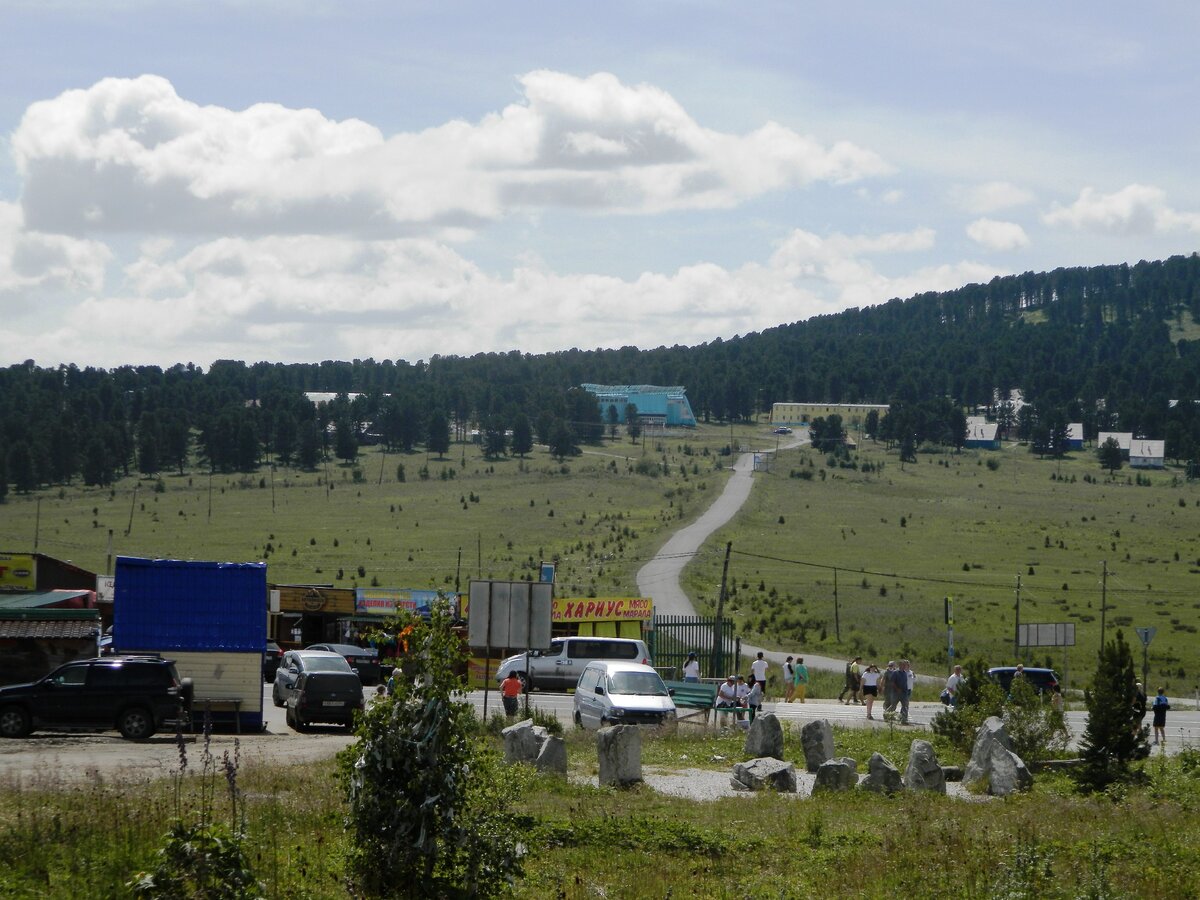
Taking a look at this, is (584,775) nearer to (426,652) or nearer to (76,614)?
(426,652)

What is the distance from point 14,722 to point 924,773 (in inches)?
589

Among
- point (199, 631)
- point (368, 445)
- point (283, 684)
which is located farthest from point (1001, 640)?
point (368, 445)

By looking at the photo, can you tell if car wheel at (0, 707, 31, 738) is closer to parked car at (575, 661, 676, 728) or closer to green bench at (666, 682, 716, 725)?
parked car at (575, 661, 676, 728)

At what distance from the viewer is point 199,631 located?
2425cm

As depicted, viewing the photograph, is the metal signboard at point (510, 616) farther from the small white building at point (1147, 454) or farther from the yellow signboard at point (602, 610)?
the small white building at point (1147, 454)

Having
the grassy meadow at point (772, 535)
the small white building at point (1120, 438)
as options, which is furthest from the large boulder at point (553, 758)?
the small white building at point (1120, 438)

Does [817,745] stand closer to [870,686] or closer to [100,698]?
[870,686]

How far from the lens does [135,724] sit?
21906 mm

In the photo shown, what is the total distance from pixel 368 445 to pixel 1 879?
509ft

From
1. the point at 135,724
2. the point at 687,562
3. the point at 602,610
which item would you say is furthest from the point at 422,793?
the point at 687,562

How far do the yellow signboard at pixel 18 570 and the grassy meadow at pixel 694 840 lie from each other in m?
31.1

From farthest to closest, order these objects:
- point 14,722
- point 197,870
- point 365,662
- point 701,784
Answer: point 365,662
point 14,722
point 701,784
point 197,870

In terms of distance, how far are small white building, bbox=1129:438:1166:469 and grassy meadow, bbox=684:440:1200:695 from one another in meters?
19.1

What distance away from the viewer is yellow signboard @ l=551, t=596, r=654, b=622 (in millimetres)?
40812
